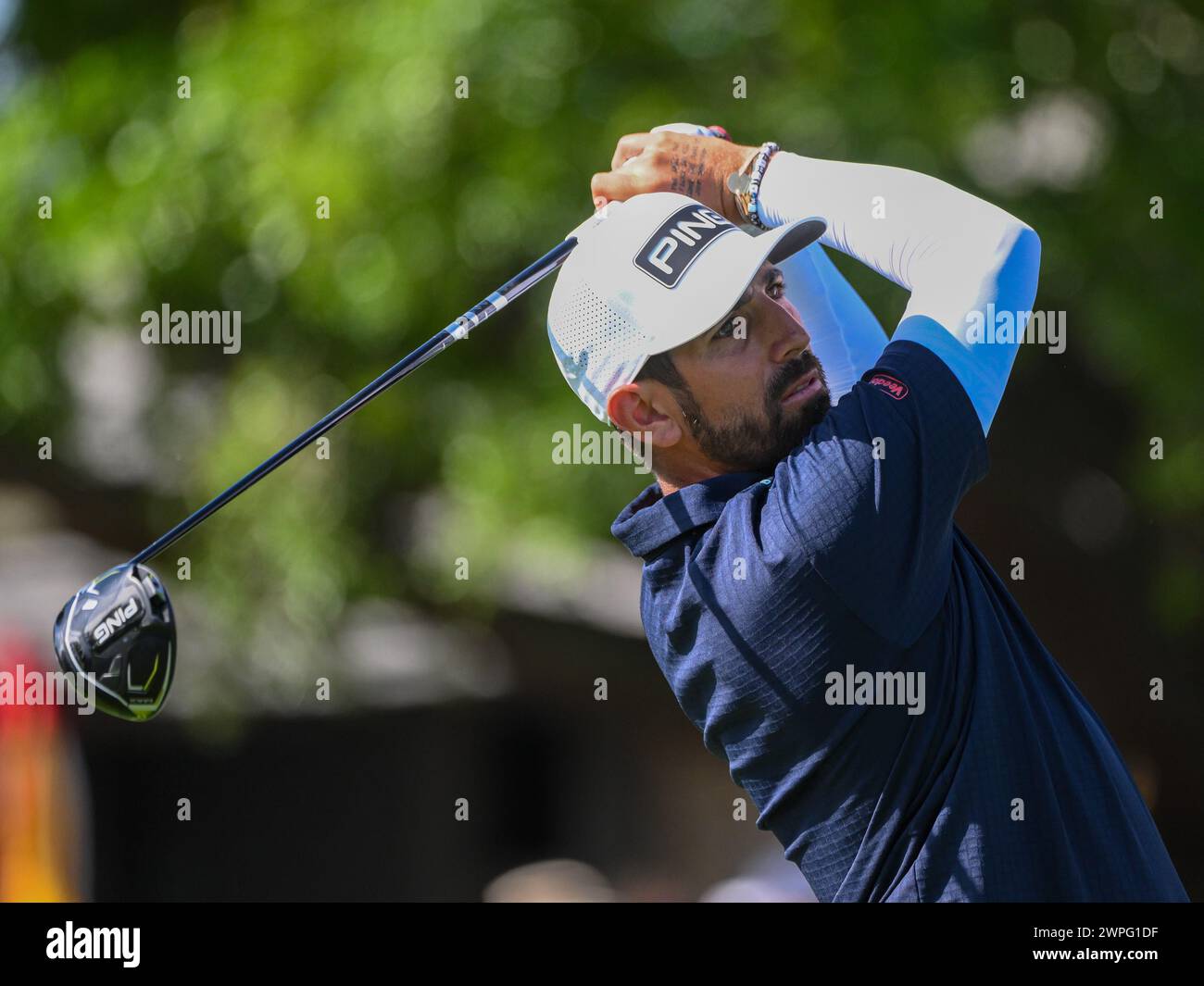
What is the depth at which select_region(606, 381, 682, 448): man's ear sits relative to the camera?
7.04 feet

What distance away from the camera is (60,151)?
5.16 meters

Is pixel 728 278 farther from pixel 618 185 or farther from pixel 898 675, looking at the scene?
pixel 898 675

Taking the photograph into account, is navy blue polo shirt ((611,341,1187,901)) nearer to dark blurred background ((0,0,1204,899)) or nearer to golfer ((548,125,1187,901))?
golfer ((548,125,1187,901))

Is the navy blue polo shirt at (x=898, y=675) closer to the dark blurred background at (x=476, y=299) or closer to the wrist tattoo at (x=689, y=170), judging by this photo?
the wrist tattoo at (x=689, y=170)

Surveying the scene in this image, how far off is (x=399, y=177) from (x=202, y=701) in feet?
7.39

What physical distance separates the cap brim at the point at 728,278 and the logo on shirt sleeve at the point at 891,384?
224 mm

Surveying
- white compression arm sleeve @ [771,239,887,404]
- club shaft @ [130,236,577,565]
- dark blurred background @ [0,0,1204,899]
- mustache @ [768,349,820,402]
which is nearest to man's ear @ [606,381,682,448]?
mustache @ [768,349,820,402]

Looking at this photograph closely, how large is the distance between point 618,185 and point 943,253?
534mm

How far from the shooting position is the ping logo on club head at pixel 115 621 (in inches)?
93.3

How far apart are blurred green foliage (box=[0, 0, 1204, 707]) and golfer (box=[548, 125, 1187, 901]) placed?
2259 millimetres

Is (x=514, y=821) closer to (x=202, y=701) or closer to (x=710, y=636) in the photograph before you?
(x=202, y=701)

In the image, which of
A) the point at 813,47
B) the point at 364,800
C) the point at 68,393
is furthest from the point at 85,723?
the point at 813,47

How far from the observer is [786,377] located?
6.96 ft

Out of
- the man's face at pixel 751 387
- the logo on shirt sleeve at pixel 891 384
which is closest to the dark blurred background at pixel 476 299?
the man's face at pixel 751 387
